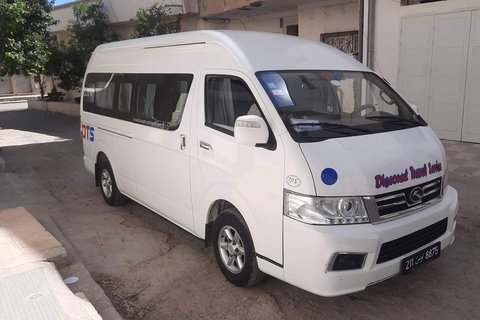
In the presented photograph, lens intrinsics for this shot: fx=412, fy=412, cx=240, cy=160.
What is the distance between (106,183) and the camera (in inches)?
241

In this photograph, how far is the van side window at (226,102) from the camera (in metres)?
3.52

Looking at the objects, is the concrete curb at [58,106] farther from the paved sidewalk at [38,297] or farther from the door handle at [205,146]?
the door handle at [205,146]

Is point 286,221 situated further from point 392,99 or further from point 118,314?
point 392,99

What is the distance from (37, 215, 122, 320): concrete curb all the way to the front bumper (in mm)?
1457

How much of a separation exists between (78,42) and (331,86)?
15833 millimetres

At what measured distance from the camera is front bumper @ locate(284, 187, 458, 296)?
9.40 feet

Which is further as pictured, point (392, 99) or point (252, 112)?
point (392, 99)

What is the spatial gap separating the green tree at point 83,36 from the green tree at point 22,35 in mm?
1898

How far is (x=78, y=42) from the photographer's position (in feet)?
56.1

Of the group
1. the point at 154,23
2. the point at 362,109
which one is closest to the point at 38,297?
the point at 362,109

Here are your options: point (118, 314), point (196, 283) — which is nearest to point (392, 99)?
point (196, 283)

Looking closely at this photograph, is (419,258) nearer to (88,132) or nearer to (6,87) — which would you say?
(88,132)

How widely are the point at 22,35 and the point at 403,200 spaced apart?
1331 centimetres

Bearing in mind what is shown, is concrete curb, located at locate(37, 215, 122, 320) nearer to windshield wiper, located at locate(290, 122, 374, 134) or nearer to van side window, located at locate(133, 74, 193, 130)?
van side window, located at locate(133, 74, 193, 130)
